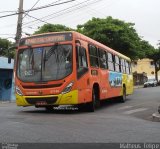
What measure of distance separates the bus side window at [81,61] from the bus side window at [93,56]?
2.68 ft

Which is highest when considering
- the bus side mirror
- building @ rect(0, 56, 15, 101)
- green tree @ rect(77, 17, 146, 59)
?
green tree @ rect(77, 17, 146, 59)

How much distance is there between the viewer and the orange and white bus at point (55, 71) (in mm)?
15375

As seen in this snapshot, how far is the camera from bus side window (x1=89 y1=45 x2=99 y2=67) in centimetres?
1741

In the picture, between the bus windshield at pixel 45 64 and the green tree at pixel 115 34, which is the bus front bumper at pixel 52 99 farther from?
the green tree at pixel 115 34

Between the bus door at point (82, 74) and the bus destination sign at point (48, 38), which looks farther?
the bus destination sign at point (48, 38)

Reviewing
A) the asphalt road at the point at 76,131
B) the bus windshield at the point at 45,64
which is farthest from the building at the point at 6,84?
the asphalt road at the point at 76,131

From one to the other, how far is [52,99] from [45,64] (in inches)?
52.9

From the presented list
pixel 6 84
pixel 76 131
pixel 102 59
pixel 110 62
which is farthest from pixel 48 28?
pixel 76 131

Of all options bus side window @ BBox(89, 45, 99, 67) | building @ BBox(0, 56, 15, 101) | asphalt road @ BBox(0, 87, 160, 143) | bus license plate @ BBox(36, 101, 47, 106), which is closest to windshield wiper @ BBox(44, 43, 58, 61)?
bus license plate @ BBox(36, 101, 47, 106)

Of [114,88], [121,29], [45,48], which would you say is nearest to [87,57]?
[45,48]

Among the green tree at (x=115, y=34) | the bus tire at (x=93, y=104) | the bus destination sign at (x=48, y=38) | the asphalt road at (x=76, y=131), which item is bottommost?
the asphalt road at (x=76, y=131)

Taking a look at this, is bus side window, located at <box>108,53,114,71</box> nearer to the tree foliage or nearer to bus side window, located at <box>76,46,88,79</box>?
bus side window, located at <box>76,46,88,79</box>

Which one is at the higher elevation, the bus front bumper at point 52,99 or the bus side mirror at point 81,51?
the bus side mirror at point 81,51

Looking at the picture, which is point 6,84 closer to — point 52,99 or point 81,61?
point 81,61
